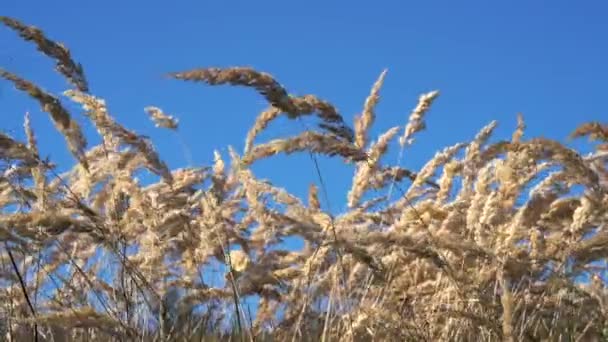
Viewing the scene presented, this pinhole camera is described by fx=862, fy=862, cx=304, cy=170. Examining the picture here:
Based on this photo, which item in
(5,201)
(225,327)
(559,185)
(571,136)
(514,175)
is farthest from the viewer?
(225,327)

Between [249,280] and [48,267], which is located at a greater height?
[48,267]

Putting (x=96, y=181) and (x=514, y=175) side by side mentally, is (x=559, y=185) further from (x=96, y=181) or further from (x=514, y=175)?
(x=96, y=181)

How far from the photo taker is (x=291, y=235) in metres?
3.04

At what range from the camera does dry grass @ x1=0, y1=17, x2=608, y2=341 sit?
9.29ft

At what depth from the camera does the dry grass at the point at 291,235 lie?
283 cm

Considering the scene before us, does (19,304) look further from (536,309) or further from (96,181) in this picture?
(536,309)

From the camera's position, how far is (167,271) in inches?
152

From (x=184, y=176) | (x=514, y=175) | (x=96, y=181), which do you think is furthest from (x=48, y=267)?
(x=514, y=175)

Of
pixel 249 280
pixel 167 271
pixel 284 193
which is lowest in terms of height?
pixel 249 280

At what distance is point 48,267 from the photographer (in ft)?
13.2

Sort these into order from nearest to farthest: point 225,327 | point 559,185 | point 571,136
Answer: point 571,136 < point 559,185 < point 225,327

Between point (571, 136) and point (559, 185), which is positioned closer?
point (571, 136)

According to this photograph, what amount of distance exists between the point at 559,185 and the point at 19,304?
254 centimetres

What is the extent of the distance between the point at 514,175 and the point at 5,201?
2396mm
